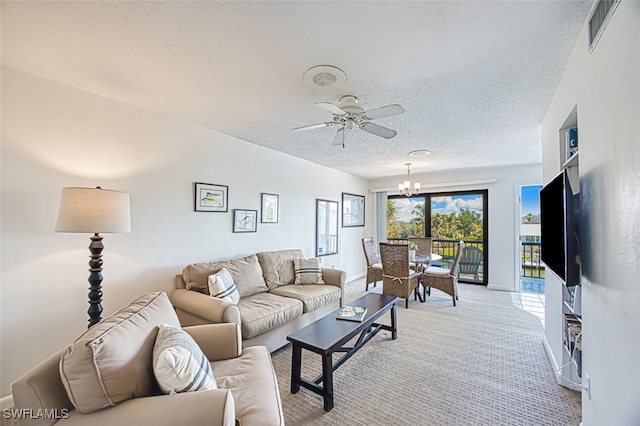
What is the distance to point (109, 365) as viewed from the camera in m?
1.12

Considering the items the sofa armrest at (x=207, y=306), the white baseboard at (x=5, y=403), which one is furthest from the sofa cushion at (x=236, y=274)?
the white baseboard at (x=5, y=403)

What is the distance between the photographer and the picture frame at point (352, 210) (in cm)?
601

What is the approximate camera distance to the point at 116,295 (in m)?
2.51

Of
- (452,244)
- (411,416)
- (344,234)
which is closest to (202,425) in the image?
(411,416)

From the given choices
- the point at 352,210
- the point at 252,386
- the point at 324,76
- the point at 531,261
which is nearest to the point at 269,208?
the point at 324,76

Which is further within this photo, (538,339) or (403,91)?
(538,339)

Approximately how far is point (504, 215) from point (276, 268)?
458 centimetres

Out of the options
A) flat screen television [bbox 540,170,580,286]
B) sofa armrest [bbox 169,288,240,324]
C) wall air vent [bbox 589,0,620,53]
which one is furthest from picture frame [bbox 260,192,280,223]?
wall air vent [bbox 589,0,620,53]

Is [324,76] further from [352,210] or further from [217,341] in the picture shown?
[352,210]

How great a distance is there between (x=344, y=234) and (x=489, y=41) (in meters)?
4.60

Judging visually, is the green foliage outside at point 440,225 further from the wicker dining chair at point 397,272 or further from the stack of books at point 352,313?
the stack of books at point 352,313

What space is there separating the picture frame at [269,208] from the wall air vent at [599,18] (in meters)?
3.49

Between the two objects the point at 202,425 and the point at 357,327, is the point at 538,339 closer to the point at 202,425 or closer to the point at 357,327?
the point at 357,327

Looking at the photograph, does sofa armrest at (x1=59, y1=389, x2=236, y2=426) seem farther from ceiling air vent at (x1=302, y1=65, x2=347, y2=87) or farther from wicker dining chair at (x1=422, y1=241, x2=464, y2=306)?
wicker dining chair at (x1=422, y1=241, x2=464, y2=306)
